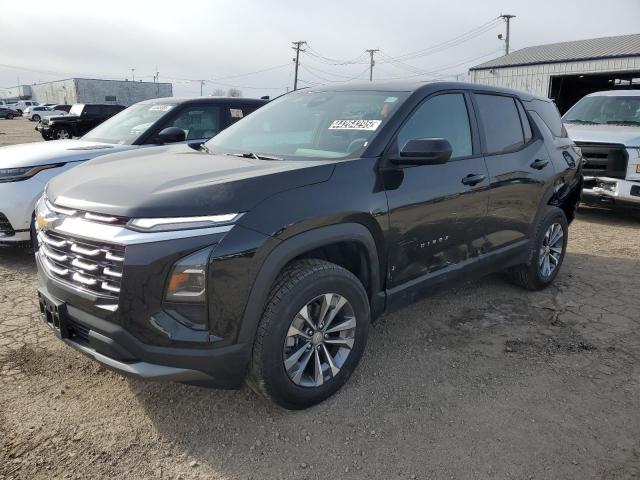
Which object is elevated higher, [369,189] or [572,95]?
[572,95]

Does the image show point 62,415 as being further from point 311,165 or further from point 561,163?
point 561,163

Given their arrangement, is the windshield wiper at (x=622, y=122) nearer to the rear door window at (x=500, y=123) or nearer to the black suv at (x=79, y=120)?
the rear door window at (x=500, y=123)

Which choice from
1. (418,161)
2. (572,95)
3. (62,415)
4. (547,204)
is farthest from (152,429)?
(572,95)

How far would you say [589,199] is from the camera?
7.74 m

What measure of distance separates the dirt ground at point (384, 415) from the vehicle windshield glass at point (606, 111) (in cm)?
570

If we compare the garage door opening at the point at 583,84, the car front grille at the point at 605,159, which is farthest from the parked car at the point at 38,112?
the car front grille at the point at 605,159

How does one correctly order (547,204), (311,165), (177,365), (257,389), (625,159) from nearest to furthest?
(177,365) < (257,389) < (311,165) < (547,204) < (625,159)

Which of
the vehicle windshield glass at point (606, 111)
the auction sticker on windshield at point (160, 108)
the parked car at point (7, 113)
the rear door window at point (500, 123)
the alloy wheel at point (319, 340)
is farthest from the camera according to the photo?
the parked car at point (7, 113)

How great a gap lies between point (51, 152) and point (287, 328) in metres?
4.12

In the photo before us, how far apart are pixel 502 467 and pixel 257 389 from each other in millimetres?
1236

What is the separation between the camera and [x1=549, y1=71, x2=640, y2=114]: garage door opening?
2389 cm

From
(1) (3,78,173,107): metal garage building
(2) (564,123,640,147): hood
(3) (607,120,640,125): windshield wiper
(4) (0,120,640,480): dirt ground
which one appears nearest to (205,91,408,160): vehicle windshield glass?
(4) (0,120,640,480): dirt ground

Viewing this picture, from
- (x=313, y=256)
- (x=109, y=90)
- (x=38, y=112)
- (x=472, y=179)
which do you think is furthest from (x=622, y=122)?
(x=109, y=90)

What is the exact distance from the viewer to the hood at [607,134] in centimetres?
739
